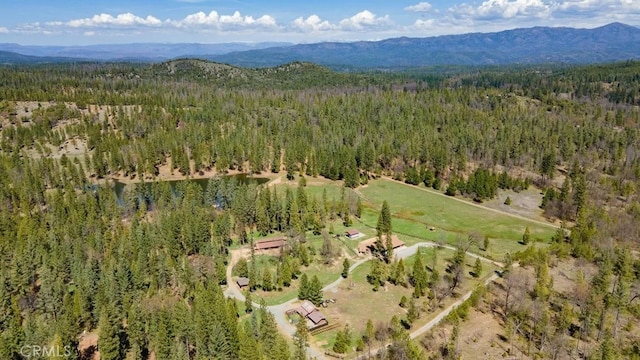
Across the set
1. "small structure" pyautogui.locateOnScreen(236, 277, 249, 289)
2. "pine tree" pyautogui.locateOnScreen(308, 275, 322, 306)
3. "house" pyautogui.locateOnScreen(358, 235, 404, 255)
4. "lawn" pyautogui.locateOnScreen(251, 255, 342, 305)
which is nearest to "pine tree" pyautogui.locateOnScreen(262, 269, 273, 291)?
"lawn" pyautogui.locateOnScreen(251, 255, 342, 305)

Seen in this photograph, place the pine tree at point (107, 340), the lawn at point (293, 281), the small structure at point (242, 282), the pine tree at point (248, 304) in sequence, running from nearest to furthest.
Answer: the pine tree at point (107, 340), the pine tree at point (248, 304), the lawn at point (293, 281), the small structure at point (242, 282)

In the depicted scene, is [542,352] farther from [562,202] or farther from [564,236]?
[562,202]

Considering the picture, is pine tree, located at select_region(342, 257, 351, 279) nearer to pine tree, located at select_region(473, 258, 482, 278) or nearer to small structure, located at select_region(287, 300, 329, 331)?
small structure, located at select_region(287, 300, 329, 331)

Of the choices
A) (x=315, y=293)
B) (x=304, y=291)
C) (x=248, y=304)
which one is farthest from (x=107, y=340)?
(x=315, y=293)

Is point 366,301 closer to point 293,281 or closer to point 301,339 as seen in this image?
point 293,281

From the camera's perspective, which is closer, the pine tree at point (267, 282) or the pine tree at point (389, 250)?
the pine tree at point (267, 282)

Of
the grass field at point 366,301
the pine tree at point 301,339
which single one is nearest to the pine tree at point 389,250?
the grass field at point 366,301

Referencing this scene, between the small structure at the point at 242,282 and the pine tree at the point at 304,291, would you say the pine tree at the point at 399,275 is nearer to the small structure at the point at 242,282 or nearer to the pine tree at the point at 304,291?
the pine tree at the point at 304,291
